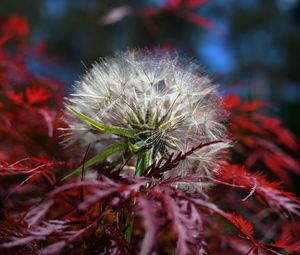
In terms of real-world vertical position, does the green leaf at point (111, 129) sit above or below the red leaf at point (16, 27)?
below

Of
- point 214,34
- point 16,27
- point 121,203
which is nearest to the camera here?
point 121,203

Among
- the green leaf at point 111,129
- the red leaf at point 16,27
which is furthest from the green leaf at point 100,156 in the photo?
the red leaf at point 16,27

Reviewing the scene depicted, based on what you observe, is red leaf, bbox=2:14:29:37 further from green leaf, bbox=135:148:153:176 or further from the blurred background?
the blurred background

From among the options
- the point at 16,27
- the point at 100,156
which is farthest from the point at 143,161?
the point at 16,27

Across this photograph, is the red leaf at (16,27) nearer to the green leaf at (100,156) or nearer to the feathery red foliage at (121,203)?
the feathery red foliage at (121,203)

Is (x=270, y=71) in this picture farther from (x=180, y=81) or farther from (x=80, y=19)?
(x=180, y=81)

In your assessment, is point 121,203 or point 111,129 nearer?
point 121,203

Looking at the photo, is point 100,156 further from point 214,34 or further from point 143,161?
point 214,34

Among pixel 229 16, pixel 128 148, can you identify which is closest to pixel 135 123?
pixel 128 148
